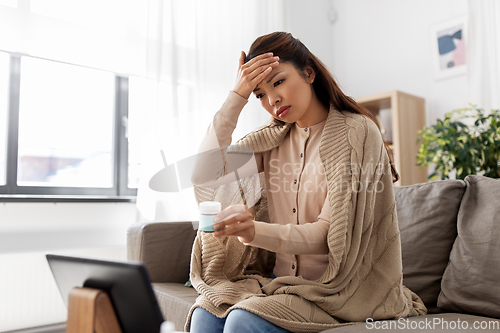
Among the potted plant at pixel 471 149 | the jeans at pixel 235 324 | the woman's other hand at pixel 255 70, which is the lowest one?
the jeans at pixel 235 324

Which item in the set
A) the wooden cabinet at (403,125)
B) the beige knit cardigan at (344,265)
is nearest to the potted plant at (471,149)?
the wooden cabinet at (403,125)

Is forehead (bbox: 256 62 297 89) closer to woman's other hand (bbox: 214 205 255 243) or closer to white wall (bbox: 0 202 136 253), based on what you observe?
woman's other hand (bbox: 214 205 255 243)

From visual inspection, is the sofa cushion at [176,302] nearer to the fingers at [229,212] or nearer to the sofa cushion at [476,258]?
the fingers at [229,212]

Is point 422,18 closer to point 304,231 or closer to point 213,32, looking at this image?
point 213,32

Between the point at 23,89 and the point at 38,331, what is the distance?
1.18m

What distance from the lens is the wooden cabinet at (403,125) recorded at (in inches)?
102

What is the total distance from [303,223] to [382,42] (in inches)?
90.2

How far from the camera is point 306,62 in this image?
1218 mm

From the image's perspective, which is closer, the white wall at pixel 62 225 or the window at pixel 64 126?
the white wall at pixel 62 225

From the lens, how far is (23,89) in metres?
2.14

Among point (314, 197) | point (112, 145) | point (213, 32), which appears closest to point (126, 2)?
point (213, 32)

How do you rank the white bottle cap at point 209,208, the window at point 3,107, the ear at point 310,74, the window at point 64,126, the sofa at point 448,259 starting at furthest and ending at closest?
the window at point 64,126 < the window at point 3,107 < the ear at point 310,74 < the sofa at point 448,259 < the white bottle cap at point 209,208

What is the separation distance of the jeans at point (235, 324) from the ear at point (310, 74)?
675 millimetres

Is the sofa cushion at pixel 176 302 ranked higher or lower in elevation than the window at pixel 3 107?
lower
